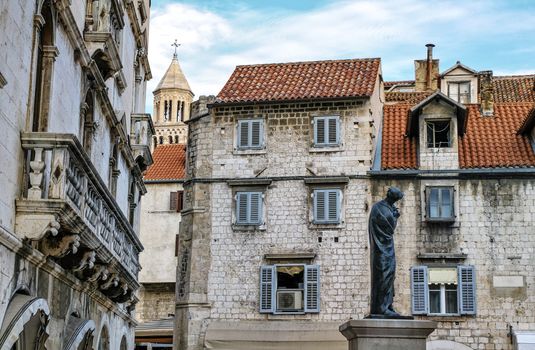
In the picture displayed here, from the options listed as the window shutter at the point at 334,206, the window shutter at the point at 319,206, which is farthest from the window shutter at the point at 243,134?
the window shutter at the point at 334,206

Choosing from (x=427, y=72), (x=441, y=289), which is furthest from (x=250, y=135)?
(x=427, y=72)

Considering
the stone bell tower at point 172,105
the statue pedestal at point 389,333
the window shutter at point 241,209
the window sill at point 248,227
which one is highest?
the stone bell tower at point 172,105

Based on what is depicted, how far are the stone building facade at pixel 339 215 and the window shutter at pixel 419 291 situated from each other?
0.16 ft

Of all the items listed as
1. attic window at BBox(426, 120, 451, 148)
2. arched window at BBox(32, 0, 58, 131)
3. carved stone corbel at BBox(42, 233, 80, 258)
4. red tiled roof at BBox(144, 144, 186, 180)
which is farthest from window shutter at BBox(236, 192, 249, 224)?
carved stone corbel at BBox(42, 233, 80, 258)

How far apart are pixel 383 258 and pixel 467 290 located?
16.8m

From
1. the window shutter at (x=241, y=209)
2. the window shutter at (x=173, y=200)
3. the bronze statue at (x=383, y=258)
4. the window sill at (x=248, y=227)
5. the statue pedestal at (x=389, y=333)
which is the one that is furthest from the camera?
the window shutter at (x=173, y=200)

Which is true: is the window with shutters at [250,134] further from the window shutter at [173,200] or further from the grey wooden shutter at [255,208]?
the window shutter at [173,200]

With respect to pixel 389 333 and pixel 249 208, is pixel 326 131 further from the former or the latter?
pixel 389 333

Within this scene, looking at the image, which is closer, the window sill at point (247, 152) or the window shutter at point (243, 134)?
the window sill at point (247, 152)

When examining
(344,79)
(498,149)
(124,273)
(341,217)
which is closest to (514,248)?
(498,149)

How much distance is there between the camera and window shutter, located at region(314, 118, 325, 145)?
33812 mm

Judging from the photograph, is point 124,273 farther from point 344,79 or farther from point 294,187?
point 344,79

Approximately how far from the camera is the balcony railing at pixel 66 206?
13.2 meters

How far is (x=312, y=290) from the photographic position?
106ft
